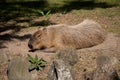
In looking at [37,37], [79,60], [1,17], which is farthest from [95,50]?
[1,17]

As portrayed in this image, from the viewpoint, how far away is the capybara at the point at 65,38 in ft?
31.8

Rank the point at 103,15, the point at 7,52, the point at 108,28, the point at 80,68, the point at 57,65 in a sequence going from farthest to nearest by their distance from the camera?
the point at 103,15 → the point at 108,28 → the point at 7,52 → the point at 80,68 → the point at 57,65

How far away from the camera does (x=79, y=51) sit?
945 cm

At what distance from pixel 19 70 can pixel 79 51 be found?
1470 mm

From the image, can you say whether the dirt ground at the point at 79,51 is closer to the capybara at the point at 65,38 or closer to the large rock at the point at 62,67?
the capybara at the point at 65,38

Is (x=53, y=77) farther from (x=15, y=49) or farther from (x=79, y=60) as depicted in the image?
(x=15, y=49)

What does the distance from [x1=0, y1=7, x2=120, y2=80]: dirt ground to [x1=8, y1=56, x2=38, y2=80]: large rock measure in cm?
28

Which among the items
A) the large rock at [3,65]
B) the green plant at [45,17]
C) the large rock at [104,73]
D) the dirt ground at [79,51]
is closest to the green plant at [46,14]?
the green plant at [45,17]

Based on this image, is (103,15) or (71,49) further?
(103,15)

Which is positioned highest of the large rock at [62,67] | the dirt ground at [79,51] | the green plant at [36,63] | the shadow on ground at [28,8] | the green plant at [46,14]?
the large rock at [62,67]

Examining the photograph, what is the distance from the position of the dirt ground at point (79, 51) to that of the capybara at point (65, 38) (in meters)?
0.19

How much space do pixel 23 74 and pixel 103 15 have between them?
4.68m

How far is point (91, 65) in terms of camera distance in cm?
893

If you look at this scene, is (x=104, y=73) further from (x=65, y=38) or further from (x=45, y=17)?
(x=45, y=17)
